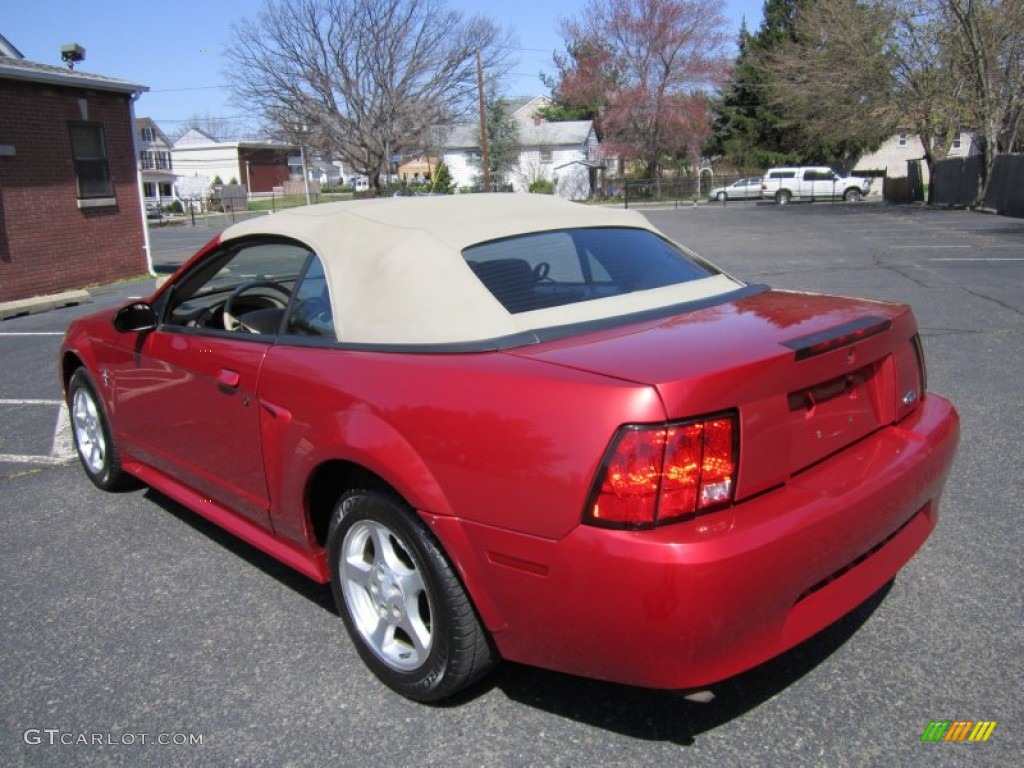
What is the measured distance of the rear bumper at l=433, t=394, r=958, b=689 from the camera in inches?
82.1

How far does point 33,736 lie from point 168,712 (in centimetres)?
40

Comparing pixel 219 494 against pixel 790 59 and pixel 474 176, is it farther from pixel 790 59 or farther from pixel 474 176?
pixel 474 176

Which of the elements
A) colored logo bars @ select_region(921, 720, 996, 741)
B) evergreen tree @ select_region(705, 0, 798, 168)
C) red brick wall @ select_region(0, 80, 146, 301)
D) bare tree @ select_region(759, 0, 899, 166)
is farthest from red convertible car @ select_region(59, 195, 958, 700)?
evergreen tree @ select_region(705, 0, 798, 168)

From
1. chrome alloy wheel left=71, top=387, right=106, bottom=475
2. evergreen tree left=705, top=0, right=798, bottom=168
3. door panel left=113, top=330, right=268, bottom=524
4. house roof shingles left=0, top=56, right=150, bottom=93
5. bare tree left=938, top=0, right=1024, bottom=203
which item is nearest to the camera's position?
door panel left=113, top=330, right=268, bottom=524

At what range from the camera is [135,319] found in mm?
3828

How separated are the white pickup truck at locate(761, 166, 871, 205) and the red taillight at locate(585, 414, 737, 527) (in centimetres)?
4547

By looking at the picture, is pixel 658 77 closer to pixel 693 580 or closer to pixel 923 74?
pixel 923 74

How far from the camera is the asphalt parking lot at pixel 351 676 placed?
2.50m

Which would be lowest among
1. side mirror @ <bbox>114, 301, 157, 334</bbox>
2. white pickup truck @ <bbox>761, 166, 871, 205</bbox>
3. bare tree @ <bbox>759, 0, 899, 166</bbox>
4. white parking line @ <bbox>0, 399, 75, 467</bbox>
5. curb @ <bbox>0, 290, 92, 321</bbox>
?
white parking line @ <bbox>0, 399, 75, 467</bbox>

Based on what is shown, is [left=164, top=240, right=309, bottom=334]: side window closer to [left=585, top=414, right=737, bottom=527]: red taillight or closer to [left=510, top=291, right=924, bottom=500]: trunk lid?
[left=510, top=291, right=924, bottom=500]: trunk lid

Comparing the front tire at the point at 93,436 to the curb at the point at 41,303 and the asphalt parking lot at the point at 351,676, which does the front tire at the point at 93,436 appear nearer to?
the asphalt parking lot at the point at 351,676

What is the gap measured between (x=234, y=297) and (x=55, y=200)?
508 inches

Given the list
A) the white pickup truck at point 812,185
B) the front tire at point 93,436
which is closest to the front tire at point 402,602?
the front tire at point 93,436

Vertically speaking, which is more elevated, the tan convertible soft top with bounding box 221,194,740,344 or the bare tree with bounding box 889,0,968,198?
the bare tree with bounding box 889,0,968,198
